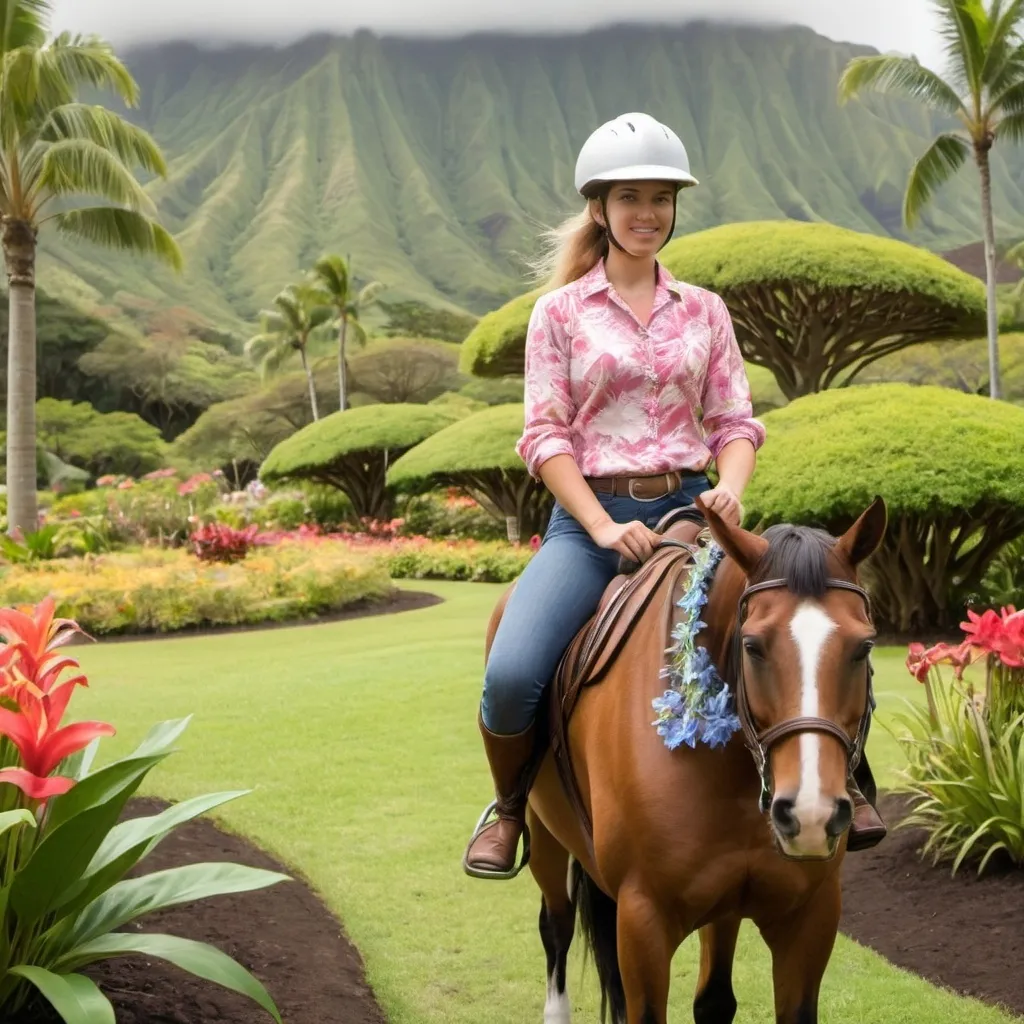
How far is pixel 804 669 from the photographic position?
1888 mm

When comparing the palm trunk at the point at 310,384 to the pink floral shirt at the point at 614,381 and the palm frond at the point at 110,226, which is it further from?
the pink floral shirt at the point at 614,381

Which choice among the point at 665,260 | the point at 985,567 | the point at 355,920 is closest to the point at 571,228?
the point at 355,920

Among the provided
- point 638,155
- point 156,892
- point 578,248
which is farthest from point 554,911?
point 638,155

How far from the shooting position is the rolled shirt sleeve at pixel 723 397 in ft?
9.73

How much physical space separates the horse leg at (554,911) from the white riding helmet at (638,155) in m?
1.93

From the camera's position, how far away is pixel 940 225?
16900cm

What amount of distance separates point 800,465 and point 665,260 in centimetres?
816

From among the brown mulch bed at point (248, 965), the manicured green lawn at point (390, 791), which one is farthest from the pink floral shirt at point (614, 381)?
the brown mulch bed at point (248, 965)

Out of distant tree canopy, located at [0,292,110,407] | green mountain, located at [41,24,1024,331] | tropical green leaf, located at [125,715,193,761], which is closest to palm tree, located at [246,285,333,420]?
distant tree canopy, located at [0,292,110,407]

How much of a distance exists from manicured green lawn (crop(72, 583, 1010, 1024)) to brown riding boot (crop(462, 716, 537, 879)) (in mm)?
751

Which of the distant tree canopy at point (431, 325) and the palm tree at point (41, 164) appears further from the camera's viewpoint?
the distant tree canopy at point (431, 325)

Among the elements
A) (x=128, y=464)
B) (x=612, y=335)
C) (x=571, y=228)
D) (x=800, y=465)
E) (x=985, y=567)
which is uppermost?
(x=571, y=228)

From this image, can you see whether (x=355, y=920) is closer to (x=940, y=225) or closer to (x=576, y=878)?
(x=576, y=878)

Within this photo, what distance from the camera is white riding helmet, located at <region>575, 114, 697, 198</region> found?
2.78m
